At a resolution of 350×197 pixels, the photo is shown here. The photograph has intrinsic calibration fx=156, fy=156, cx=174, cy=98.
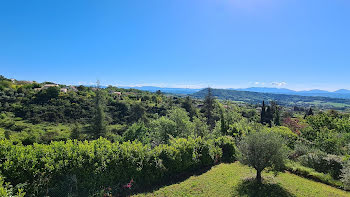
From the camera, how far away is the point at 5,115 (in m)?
47.5

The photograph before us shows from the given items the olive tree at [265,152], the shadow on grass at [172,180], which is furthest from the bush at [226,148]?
the olive tree at [265,152]

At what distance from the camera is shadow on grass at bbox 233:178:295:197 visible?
31.4 feet

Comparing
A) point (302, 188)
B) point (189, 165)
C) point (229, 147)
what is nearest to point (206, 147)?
point (189, 165)

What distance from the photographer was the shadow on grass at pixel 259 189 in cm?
956

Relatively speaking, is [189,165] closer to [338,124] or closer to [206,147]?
[206,147]

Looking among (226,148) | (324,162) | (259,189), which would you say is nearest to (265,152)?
(259,189)

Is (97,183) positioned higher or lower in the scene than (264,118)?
higher

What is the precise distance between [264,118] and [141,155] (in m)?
65.2

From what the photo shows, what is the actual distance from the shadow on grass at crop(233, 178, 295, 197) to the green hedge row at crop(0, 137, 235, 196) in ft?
13.7

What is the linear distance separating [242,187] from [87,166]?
9.92m

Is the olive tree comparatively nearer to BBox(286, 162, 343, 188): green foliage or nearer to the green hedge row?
the green hedge row

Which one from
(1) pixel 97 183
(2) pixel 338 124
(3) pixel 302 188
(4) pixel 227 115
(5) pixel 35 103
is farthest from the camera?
(5) pixel 35 103

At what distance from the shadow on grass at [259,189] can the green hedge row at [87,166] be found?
4.19 m

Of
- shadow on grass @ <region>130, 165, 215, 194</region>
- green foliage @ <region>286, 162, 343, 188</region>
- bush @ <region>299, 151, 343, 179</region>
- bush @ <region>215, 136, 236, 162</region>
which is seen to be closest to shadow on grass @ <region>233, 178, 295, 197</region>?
shadow on grass @ <region>130, 165, 215, 194</region>
